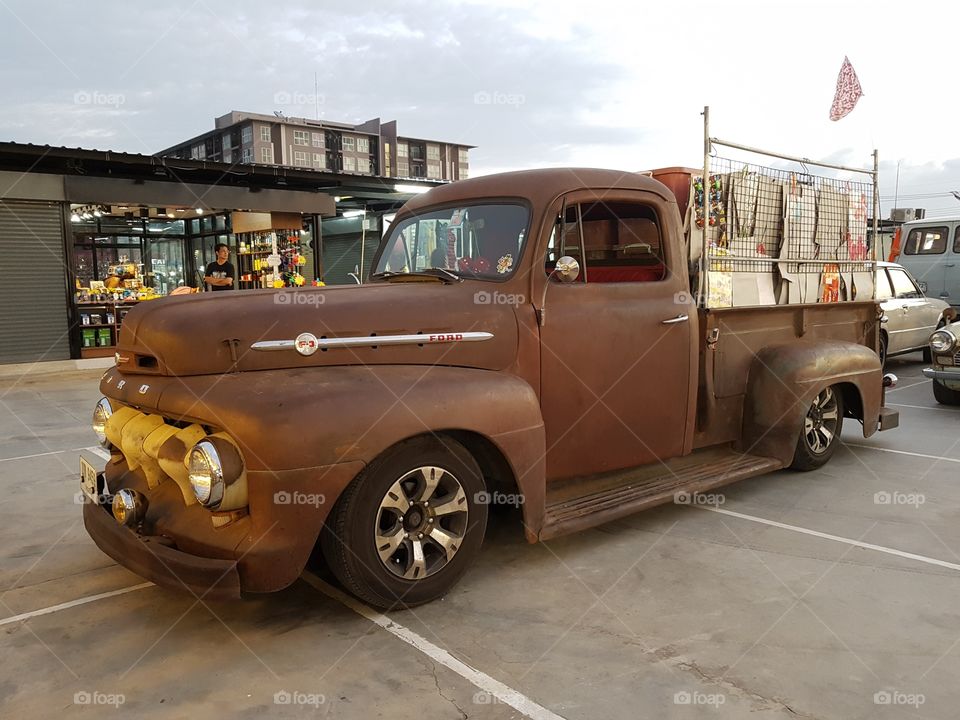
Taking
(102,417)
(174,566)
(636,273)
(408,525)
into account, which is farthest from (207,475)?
(636,273)

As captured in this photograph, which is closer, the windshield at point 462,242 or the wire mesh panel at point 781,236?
the windshield at point 462,242

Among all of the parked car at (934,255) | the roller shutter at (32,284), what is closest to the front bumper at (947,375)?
the parked car at (934,255)

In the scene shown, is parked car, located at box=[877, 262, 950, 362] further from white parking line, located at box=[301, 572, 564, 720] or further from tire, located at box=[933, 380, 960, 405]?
white parking line, located at box=[301, 572, 564, 720]

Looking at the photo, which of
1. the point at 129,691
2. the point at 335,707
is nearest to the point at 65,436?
the point at 129,691

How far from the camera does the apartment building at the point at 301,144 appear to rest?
65500 mm

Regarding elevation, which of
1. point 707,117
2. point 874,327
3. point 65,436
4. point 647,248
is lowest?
point 65,436

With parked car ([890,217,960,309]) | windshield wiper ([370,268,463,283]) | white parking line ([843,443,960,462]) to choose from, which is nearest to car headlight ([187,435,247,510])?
windshield wiper ([370,268,463,283])

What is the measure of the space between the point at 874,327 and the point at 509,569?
423cm

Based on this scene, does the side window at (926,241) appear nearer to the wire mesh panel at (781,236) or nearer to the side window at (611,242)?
the wire mesh panel at (781,236)

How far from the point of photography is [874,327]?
6.32 m

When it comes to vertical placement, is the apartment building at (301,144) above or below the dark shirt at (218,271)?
above

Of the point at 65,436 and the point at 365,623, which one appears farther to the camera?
the point at 65,436

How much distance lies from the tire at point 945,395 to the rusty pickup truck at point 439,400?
15.7ft

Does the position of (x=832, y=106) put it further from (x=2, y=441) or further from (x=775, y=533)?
(x=2, y=441)
